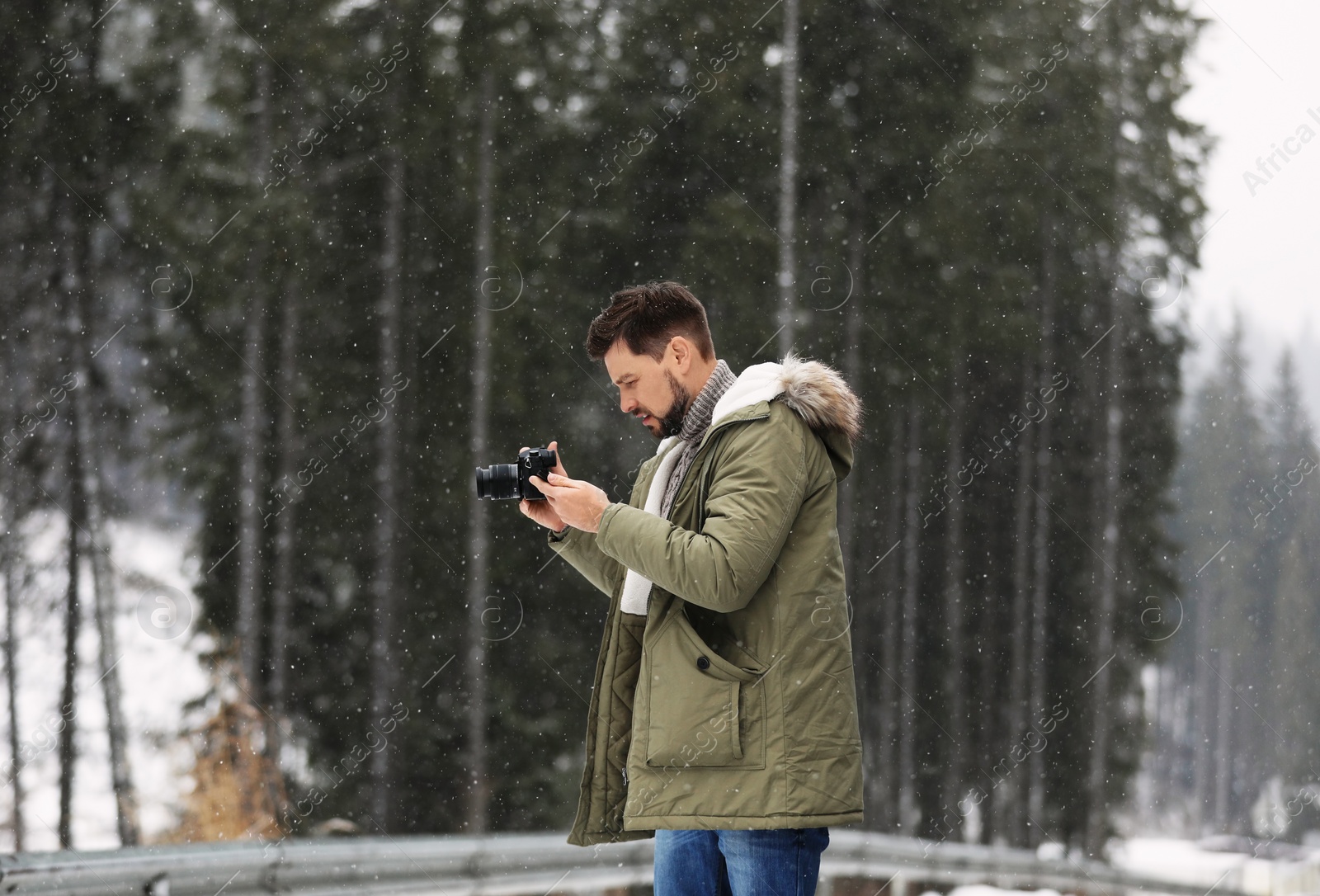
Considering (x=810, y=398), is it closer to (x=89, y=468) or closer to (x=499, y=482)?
(x=499, y=482)

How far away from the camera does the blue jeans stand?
1.85 metres

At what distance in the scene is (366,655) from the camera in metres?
8.37

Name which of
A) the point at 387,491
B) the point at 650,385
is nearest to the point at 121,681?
the point at 387,491

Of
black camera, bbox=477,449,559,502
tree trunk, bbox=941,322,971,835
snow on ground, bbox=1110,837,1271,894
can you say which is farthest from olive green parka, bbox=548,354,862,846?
tree trunk, bbox=941,322,971,835

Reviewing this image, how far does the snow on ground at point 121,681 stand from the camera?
314 inches

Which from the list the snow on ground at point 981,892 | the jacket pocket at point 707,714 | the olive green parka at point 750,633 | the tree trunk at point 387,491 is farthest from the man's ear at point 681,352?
the tree trunk at point 387,491

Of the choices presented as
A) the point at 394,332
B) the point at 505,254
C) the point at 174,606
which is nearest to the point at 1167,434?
the point at 505,254

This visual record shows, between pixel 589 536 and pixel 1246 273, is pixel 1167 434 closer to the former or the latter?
pixel 1246 273

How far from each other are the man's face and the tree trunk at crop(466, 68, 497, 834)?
6.27 metres

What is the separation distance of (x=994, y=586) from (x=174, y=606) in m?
5.94

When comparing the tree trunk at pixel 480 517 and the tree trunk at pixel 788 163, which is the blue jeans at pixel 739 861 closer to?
the tree trunk at pixel 480 517

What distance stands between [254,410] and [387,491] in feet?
3.64

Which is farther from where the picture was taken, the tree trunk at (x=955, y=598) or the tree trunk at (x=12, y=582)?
the tree trunk at (x=955, y=598)

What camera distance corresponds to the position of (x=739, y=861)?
1864 millimetres
